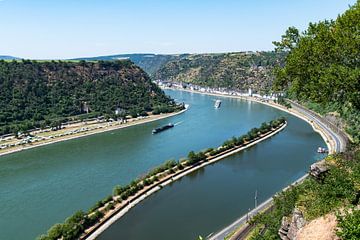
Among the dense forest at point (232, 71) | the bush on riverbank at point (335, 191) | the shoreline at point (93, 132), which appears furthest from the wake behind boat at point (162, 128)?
the dense forest at point (232, 71)

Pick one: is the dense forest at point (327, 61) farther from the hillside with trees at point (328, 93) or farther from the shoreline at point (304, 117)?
the shoreline at point (304, 117)

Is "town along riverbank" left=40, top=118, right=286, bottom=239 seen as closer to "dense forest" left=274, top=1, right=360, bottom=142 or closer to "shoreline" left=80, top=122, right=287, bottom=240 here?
"shoreline" left=80, top=122, right=287, bottom=240

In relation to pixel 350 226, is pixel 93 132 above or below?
below

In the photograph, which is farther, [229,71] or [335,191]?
[229,71]

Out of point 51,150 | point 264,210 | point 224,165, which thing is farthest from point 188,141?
point 264,210

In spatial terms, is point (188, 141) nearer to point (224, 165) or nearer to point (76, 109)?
point (224, 165)

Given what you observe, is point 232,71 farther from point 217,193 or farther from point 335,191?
point 335,191

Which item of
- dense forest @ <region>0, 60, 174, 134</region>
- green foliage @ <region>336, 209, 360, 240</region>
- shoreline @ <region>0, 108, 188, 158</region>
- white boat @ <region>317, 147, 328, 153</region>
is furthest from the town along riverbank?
dense forest @ <region>0, 60, 174, 134</region>

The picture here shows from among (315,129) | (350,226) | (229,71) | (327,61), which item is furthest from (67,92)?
(350,226)

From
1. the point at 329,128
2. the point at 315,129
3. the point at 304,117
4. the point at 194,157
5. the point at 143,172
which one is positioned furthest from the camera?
the point at 304,117
